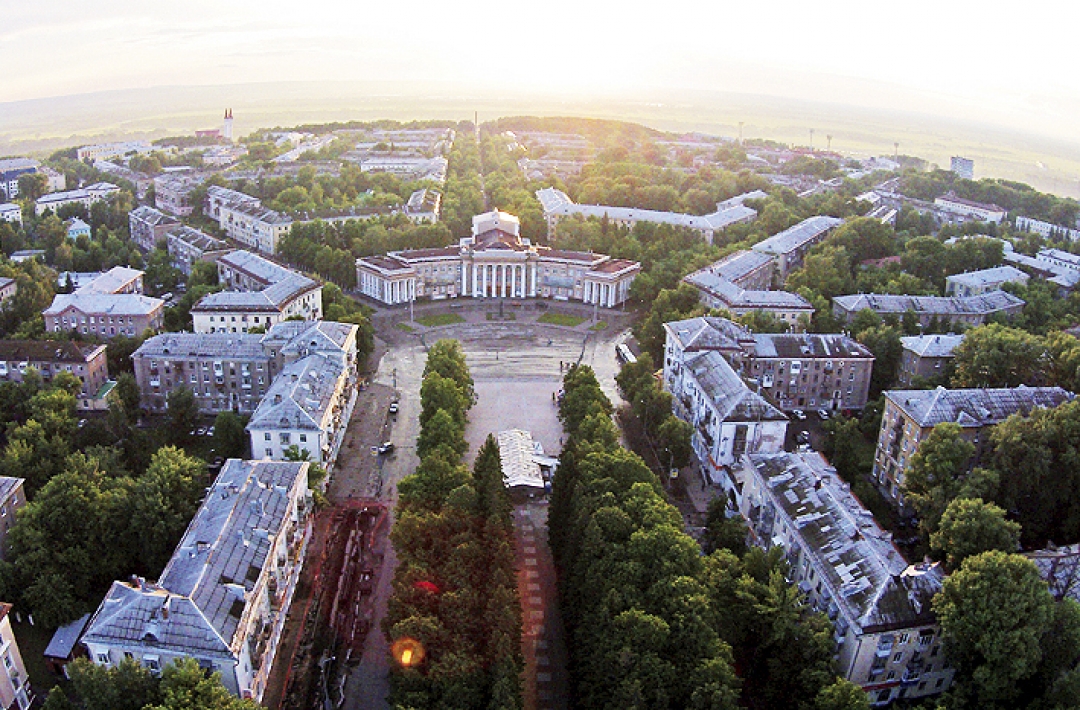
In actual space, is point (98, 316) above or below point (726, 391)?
below

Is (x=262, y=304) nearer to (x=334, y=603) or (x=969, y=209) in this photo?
(x=334, y=603)

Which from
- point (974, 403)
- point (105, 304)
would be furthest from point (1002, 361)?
point (105, 304)

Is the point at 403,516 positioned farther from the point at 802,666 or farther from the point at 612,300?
the point at 612,300

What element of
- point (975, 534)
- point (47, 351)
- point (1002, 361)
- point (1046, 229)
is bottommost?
point (47, 351)

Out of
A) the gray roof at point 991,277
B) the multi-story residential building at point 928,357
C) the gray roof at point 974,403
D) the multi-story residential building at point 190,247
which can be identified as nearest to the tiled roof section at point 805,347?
the multi-story residential building at point 928,357

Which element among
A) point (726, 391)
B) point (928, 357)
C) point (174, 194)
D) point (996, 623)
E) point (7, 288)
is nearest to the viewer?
point (996, 623)

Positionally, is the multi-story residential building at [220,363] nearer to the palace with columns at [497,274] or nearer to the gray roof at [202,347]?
the gray roof at [202,347]

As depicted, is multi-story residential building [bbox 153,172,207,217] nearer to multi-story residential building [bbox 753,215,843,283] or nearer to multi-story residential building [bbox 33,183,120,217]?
multi-story residential building [bbox 33,183,120,217]

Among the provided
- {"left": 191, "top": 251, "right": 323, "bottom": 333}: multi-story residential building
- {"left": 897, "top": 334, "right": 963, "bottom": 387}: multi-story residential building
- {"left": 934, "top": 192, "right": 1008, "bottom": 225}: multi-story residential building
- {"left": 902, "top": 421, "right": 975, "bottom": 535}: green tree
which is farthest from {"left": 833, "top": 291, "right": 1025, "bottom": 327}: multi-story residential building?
{"left": 191, "top": 251, "right": 323, "bottom": 333}: multi-story residential building
